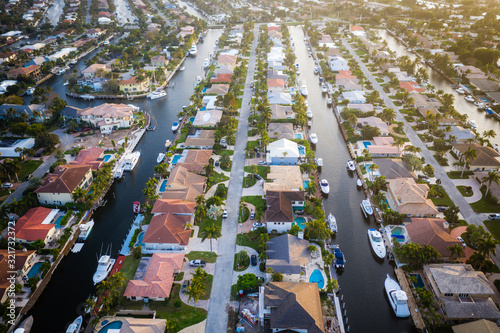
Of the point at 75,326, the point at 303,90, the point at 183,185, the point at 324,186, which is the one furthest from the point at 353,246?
the point at 303,90

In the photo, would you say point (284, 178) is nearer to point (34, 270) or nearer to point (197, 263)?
point (197, 263)

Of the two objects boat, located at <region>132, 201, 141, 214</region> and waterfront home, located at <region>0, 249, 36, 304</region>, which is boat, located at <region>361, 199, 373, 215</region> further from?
waterfront home, located at <region>0, 249, 36, 304</region>

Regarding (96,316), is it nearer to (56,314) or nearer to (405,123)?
(56,314)

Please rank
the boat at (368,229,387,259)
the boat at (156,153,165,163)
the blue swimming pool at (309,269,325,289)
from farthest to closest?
the boat at (156,153,165,163)
the boat at (368,229,387,259)
the blue swimming pool at (309,269,325,289)

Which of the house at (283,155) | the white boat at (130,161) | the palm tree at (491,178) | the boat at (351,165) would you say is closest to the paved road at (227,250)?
the house at (283,155)

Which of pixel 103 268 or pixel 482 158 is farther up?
pixel 482 158

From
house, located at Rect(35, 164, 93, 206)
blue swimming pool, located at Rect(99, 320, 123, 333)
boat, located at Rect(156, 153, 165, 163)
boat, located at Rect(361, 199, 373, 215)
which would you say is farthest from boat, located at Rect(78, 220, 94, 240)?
boat, located at Rect(361, 199, 373, 215)
